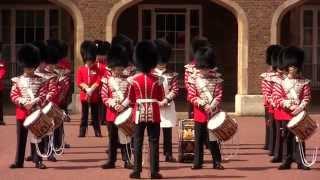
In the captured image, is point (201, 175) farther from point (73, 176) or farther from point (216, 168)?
point (73, 176)

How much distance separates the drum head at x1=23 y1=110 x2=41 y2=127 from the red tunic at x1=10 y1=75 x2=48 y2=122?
0.18 meters

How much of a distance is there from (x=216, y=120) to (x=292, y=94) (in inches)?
47.2

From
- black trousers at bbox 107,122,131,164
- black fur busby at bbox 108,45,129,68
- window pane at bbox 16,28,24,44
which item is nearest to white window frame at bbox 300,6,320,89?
window pane at bbox 16,28,24,44

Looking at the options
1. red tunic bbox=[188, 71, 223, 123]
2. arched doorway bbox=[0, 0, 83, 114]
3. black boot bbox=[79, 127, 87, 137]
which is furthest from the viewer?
arched doorway bbox=[0, 0, 83, 114]

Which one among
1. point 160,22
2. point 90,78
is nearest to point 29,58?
point 90,78

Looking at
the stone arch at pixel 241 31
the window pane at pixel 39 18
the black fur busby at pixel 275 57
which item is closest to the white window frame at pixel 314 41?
the stone arch at pixel 241 31

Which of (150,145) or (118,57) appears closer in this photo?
(150,145)

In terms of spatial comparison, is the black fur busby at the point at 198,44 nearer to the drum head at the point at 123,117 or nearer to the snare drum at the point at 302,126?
the drum head at the point at 123,117

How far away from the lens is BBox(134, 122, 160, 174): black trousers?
10508mm

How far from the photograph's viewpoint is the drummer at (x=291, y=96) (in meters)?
11.3

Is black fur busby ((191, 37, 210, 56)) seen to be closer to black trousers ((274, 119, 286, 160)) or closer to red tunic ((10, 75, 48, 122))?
black trousers ((274, 119, 286, 160))

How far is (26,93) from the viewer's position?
11.2 m

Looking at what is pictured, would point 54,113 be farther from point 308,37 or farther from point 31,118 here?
point 308,37

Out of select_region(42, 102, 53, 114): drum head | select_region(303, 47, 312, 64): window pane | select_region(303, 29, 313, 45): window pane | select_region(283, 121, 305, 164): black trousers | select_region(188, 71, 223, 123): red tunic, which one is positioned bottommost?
select_region(283, 121, 305, 164): black trousers
